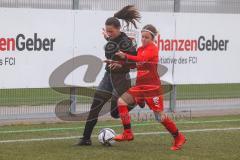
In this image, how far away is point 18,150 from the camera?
417 inches

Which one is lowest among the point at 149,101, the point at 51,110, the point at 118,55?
the point at 51,110

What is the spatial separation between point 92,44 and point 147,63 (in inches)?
189

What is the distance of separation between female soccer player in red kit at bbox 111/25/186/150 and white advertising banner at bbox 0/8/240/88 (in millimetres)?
4019

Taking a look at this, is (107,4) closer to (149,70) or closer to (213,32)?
(213,32)

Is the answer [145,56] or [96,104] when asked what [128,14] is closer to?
[145,56]

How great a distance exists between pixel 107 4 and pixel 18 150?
5904 millimetres

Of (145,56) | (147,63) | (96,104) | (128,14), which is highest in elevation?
(128,14)

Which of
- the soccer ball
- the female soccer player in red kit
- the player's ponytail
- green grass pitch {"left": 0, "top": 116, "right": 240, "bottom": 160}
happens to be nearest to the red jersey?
the female soccer player in red kit

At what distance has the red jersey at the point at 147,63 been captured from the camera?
1062cm

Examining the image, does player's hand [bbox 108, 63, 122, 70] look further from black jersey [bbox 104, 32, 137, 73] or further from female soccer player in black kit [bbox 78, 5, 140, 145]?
black jersey [bbox 104, 32, 137, 73]

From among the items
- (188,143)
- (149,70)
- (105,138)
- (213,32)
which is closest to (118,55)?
(149,70)

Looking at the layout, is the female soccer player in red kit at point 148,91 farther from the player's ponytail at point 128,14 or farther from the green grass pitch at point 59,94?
the green grass pitch at point 59,94

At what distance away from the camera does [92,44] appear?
1542 cm

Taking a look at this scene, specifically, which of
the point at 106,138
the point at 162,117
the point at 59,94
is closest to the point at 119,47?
the point at 162,117
